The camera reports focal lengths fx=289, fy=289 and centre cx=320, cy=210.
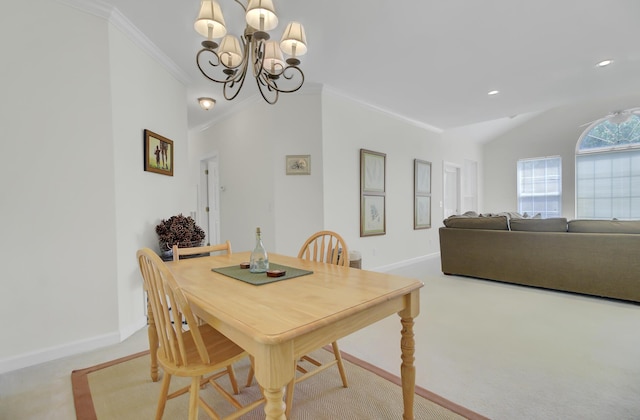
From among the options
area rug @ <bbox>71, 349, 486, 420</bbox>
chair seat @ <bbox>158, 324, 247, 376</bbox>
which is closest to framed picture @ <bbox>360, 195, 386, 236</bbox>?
area rug @ <bbox>71, 349, 486, 420</bbox>

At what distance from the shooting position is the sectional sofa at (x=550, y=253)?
2.96 m

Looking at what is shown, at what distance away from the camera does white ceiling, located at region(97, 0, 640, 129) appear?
2225mm

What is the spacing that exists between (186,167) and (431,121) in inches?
167

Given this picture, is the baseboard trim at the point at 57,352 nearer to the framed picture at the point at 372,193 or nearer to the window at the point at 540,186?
the framed picture at the point at 372,193

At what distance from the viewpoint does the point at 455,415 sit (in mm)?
1427

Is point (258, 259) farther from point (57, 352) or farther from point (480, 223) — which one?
point (480, 223)

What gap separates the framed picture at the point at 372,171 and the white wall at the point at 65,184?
2.76m

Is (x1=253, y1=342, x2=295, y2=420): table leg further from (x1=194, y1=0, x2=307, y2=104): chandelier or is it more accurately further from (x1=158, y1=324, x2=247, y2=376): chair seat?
(x1=194, y1=0, x2=307, y2=104): chandelier

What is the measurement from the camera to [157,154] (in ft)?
9.02

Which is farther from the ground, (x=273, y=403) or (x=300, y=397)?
(x=273, y=403)

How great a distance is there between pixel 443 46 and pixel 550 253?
262 centimetres

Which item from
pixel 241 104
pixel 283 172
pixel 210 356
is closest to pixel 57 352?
pixel 210 356

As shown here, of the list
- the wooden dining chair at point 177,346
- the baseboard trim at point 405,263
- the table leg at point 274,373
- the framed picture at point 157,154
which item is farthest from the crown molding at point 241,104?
the table leg at point 274,373

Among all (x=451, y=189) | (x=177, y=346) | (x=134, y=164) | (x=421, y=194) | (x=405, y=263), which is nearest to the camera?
(x=177, y=346)
